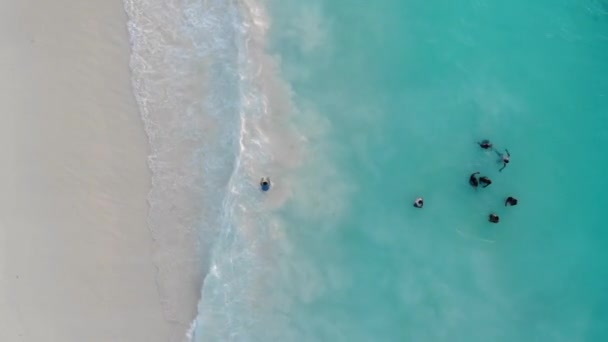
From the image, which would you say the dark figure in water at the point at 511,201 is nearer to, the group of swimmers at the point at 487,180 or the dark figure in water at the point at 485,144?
the group of swimmers at the point at 487,180

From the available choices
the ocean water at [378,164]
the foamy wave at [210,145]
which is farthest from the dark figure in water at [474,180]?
the foamy wave at [210,145]

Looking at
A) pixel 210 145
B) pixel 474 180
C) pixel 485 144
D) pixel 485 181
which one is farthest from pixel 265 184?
pixel 485 144

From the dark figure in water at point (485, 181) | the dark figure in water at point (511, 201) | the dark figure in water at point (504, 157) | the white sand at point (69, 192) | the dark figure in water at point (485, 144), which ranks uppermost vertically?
the dark figure in water at point (485, 144)

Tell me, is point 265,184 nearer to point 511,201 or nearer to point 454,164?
point 454,164

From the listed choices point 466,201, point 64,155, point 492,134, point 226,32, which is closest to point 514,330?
point 466,201

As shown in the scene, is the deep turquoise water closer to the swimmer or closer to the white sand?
the swimmer
